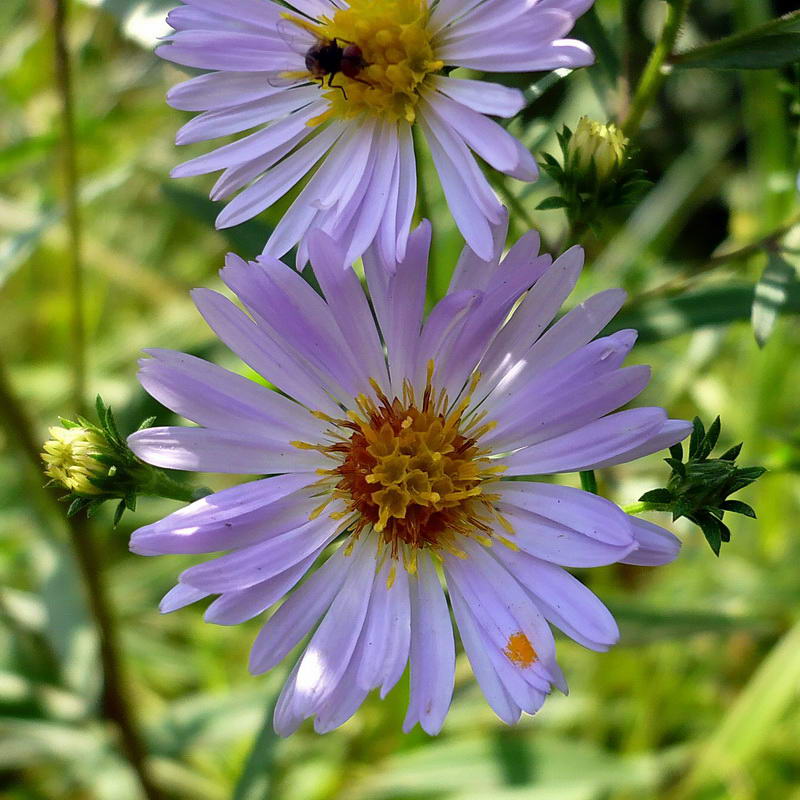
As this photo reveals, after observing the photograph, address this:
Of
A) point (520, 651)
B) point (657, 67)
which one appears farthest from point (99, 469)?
point (657, 67)

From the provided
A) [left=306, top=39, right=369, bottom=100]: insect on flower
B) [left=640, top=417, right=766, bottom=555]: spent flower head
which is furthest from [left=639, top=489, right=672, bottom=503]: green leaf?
[left=306, top=39, right=369, bottom=100]: insect on flower

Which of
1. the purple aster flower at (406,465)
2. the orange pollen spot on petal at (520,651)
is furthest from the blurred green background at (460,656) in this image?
the orange pollen spot on petal at (520,651)

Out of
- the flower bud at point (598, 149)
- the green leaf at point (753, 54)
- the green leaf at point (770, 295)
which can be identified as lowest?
the green leaf at point (770, 295)

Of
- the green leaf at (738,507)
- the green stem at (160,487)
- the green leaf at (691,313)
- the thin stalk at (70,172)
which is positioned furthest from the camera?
the thin stalk at (70,172)

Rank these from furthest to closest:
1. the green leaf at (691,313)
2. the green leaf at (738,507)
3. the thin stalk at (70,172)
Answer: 1. the thin stalk at (70,172)
2. the green leaf at (691,313)
3. the green leaf at (738,507)

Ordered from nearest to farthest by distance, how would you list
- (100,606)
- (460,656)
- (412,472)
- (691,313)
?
(412,472) → (691,313) → (100,606) → (460,656)

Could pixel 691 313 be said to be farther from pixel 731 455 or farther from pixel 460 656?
pixel 460 656

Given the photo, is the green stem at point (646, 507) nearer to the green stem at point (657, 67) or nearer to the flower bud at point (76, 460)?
the green stem at point (657, 67)
